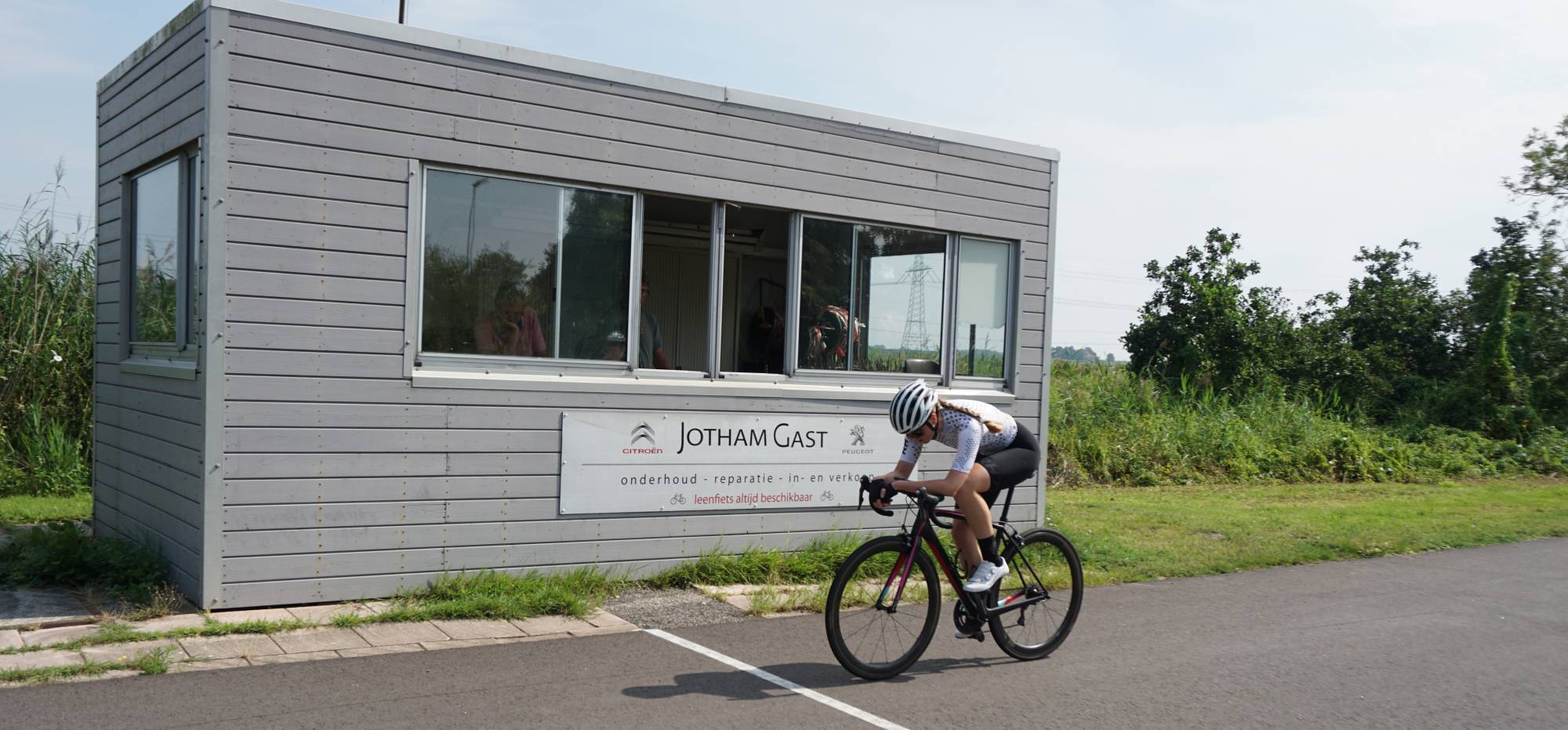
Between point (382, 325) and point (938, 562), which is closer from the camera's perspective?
point (938, 562)

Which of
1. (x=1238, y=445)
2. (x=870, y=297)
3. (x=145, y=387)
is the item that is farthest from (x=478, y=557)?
(x=1238, y=445)

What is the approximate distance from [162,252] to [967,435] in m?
5.78

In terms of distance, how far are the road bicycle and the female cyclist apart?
10 cm

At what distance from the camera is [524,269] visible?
331 inches

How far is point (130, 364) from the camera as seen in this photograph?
28.2 feet

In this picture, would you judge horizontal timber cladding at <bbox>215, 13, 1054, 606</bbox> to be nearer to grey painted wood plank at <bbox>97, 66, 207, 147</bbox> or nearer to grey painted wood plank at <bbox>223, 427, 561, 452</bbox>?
grey painted wood plank at <bbox>223, 427, 561, 452</bbox>

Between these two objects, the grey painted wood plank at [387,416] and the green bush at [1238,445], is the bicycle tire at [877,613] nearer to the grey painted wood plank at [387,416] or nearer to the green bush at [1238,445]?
the grey painted wood plank at [387,416]

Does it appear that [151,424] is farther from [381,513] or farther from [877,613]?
[877,613]

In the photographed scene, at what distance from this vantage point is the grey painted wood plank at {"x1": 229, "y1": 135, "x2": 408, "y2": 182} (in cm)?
727

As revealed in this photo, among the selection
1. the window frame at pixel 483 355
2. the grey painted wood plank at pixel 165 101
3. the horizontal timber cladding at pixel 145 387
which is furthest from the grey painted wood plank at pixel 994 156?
the horizontal timber cladding at pixel 145 387

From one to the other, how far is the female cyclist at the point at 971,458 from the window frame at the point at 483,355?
108 inches

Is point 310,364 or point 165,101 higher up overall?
point 165,101

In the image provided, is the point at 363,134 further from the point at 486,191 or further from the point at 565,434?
the point at 565,434

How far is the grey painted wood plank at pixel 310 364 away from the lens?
730cm
